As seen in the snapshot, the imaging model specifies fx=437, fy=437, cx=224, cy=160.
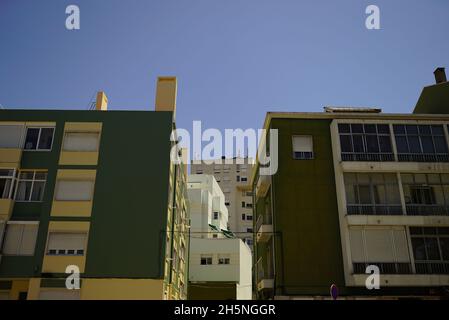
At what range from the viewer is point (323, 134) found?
25672 mm

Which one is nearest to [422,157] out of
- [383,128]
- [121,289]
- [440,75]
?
[383,128]

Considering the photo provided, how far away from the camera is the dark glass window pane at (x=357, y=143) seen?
25.1 m

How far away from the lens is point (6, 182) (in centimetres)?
2491

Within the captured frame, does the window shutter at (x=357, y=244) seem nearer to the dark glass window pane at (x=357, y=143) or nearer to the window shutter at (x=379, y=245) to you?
the window shutter at (x=379, y=245)

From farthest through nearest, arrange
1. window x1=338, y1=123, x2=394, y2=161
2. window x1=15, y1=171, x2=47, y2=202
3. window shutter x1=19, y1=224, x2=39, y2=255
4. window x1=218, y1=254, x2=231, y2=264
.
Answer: window x1=218, y1=254, x2=231, y2=264
window x1=15, y1=171, x2=47, y2=202
window x1=338, y1=123, x2=394, y2=161
window shutter x1=19, y1=224, x2=39, y2=255

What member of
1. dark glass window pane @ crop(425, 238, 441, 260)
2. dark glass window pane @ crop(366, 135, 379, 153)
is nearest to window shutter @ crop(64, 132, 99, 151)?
dark glass window pane @ crop(366, 135, 379, 153)

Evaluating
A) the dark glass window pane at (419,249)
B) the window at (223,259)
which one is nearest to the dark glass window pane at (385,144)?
the dark glass window pane at (419,249)

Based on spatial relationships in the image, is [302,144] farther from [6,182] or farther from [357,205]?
[6,182]

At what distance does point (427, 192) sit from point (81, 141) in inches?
794

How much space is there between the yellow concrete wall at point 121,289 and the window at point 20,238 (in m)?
3.84

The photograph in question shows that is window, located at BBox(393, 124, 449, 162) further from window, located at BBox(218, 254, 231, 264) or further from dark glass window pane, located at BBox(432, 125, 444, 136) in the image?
window, located at BBox(218, 254, 231, 264)

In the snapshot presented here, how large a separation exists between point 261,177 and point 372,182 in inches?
273

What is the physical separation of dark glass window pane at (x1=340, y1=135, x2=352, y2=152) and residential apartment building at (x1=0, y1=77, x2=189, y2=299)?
999cm

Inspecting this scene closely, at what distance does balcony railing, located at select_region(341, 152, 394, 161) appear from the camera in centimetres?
2472
